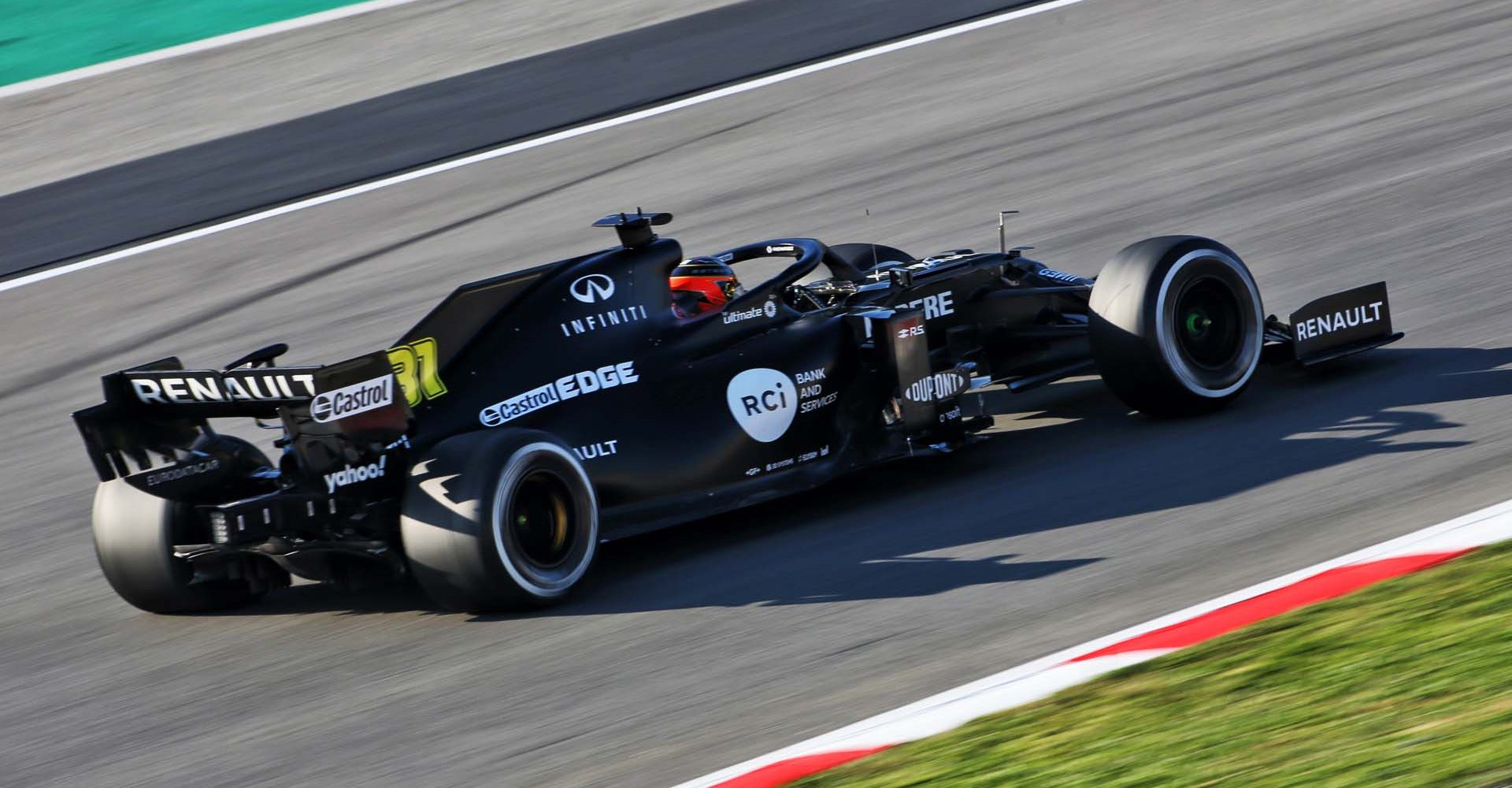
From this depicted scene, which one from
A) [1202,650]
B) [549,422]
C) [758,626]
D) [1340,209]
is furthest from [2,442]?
[1340,209]

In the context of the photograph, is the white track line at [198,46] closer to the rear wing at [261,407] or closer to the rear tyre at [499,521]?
the rear wing at [261,407]

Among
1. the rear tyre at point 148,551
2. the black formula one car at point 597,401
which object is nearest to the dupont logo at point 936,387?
the black formula one car at point 597,401

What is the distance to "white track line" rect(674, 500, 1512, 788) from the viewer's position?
18.2 feet

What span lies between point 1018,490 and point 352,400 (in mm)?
2941

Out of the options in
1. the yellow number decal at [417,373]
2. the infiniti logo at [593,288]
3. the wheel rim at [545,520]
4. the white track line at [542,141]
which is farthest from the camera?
the white track line at [542,141]

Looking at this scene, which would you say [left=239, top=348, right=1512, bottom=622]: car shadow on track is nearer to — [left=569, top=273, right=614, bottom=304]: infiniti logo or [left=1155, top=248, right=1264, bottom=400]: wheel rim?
[left=1155, top=248, right=1264, bottom=400]: wheel rim

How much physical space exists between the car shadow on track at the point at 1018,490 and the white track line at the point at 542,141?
781cm

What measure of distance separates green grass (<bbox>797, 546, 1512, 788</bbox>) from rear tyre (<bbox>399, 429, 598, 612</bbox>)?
6.31 ft

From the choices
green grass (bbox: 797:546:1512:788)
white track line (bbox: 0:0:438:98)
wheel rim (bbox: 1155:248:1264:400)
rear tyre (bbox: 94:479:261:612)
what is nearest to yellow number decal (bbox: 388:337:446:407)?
rear tyre (bbox: 94:479:261:612)

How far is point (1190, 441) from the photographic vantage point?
27.5 feet

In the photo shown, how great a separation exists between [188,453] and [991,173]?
8253 millimetres

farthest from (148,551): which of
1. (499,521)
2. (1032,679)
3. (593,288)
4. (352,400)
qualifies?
(1032,679)

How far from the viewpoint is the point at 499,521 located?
6688mm

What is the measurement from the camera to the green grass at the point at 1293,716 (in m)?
4.66
